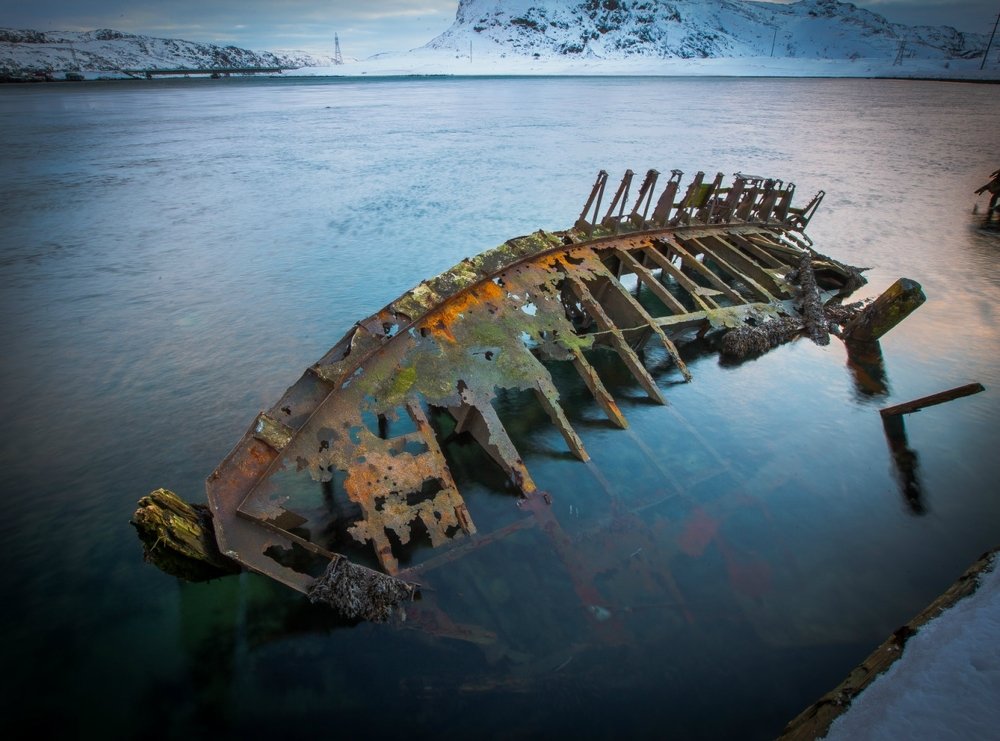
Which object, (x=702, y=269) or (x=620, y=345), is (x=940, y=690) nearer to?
(x=620, y=345)

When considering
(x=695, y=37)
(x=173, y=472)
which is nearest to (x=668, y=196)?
(x=173, y=472)

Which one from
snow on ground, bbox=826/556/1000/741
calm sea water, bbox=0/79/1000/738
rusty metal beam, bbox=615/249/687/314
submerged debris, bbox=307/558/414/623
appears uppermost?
snow on ground, bbox=826/556/1000/741

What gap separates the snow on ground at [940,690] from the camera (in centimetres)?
247

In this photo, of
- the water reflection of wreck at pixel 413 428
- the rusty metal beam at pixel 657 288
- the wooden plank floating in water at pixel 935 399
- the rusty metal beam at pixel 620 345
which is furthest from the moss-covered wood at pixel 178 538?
the wooden plank floating in water at pixel 935 399

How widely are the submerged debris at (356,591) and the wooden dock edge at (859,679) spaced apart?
2.62 meters

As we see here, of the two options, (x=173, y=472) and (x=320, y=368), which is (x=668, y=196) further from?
(x=173, y=472)

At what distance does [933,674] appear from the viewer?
278cm

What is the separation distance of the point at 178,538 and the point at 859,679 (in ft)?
13.7

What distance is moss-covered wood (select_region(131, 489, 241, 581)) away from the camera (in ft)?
11.3

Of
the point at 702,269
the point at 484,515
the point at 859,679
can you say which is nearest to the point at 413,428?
the point at 484,515

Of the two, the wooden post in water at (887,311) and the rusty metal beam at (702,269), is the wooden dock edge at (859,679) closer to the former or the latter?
the rusty metal beam at (702,269)

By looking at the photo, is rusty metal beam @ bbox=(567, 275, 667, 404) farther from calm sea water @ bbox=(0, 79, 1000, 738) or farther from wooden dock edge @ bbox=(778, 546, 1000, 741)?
wooden dock edge @ bbox=(778, 546, 1000, 741)

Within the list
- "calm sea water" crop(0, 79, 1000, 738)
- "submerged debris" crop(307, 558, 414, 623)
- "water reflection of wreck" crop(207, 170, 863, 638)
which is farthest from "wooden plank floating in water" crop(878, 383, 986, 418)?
"submerged debris" crop(307, 558, 414, 623)

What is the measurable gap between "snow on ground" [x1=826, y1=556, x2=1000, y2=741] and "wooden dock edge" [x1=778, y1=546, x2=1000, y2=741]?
32mm
